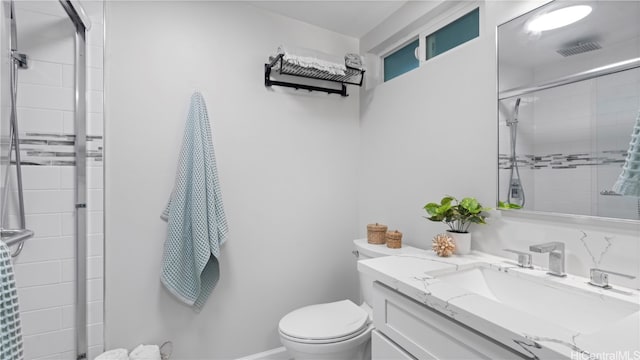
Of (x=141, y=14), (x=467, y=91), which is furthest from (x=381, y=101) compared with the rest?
(x=141, y=14)

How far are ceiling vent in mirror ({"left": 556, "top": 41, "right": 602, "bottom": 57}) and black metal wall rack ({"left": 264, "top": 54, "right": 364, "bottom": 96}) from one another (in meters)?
1.15

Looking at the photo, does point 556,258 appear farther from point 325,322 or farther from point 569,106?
point 325,322

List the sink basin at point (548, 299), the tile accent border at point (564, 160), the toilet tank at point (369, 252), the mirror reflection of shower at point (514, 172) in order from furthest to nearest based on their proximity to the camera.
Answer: the toilet tank at point (369, 252) < the mirror reflection of shower at point (514, 172) < the tile accent border at point (564, 160) < the sink basin at point (548, 299)

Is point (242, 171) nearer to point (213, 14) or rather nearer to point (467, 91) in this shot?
point (213, 14)

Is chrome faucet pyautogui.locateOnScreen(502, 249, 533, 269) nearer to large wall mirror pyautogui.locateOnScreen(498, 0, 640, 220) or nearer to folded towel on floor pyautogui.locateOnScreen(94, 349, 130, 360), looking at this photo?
large wall mirror pyautogui.locateOnScreen(498, 0, 640, 220)

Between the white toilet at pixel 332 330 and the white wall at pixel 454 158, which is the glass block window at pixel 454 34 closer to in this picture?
the white wall at pixel 454 158

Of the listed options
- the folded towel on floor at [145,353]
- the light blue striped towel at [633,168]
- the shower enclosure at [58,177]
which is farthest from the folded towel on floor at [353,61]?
the folded towel on floor at [145,353]

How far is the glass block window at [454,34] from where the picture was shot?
150cm

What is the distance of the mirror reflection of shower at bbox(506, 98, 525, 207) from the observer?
4.06ft

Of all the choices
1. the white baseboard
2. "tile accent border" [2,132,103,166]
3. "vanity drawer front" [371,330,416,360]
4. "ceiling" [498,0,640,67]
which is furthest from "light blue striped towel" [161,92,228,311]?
"ceiling" [498,0,640,67]

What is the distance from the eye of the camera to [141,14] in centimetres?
159

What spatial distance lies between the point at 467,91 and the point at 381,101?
2.17 ft

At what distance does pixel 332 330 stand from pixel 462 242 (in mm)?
732

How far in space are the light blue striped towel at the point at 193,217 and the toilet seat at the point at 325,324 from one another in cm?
53
